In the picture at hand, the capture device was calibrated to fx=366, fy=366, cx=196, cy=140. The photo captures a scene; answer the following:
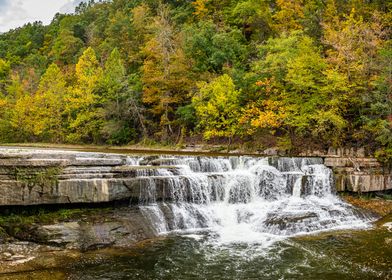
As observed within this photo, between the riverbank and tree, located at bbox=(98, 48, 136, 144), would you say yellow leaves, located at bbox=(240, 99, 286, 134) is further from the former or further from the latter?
tree, located at bbox=(98, 48, 136, 144)

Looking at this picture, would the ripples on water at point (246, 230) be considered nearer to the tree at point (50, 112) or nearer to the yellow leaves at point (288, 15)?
the yellow leaves at point (288, 15)

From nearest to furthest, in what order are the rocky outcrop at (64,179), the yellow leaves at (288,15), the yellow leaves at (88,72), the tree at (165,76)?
the rocky outcrop at (64,179) < the tree at (165,76) < the yellow leaves at (288,15) < the yellow leaves at (88,72)

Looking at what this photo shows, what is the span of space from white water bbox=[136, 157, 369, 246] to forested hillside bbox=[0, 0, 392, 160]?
165 inches

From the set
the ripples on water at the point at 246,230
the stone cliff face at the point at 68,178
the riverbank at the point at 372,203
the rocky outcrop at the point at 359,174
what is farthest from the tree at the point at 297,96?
the stone cliff face at the point at 68,178

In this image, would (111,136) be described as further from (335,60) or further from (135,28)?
(335,60)

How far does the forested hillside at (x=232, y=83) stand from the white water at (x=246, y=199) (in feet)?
13.7

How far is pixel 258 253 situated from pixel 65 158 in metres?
7.14

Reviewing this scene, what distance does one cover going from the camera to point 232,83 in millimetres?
25203

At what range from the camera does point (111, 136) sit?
32.5m

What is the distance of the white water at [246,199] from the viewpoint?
1295 cm

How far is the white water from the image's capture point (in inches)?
510

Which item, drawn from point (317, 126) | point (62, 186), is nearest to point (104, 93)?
point (317, 126)

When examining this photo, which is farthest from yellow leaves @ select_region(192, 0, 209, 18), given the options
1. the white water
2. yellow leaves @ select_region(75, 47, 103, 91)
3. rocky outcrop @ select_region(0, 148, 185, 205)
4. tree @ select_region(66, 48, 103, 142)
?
rocky outcrop @ select_region(0, 148, 185, 205)

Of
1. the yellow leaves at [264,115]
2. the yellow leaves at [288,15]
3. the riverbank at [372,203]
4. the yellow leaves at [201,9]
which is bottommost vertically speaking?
the riverbank at [372,203]
